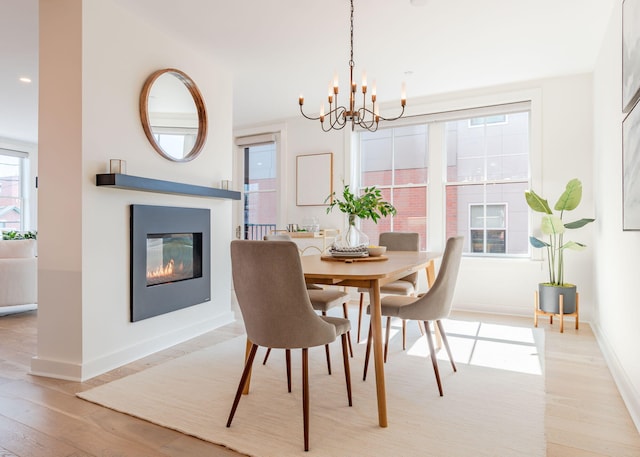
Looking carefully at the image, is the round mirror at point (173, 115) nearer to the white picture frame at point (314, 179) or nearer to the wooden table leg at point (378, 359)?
the white picture frame at point (314, 179)

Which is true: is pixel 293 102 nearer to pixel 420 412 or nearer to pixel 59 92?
pixel 59 92

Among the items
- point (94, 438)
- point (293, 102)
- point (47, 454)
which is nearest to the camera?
point (47, 454)

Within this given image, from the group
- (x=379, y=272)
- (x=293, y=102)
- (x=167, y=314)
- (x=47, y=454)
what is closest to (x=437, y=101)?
(x=293, y=102)

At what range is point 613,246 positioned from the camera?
283cm

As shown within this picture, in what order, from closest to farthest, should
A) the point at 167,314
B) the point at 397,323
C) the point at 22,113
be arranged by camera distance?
the point at 167,314 → the point at 397,323 → the point at 22,113

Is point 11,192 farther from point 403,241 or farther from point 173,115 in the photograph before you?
point 403,241

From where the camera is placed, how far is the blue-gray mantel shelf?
2578 mm

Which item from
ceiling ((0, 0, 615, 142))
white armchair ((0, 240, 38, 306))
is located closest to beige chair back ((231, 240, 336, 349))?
ceiling ((0, 0, 615, 142))

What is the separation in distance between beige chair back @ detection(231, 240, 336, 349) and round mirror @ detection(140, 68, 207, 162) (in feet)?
5.83

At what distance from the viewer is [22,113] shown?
5297 millimetres

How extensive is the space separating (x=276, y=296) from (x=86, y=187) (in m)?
1.66

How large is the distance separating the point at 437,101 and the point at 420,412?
3695 millimetres

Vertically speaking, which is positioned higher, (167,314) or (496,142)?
(496,142)

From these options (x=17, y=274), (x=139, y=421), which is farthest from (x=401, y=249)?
(x=17, y=274)
